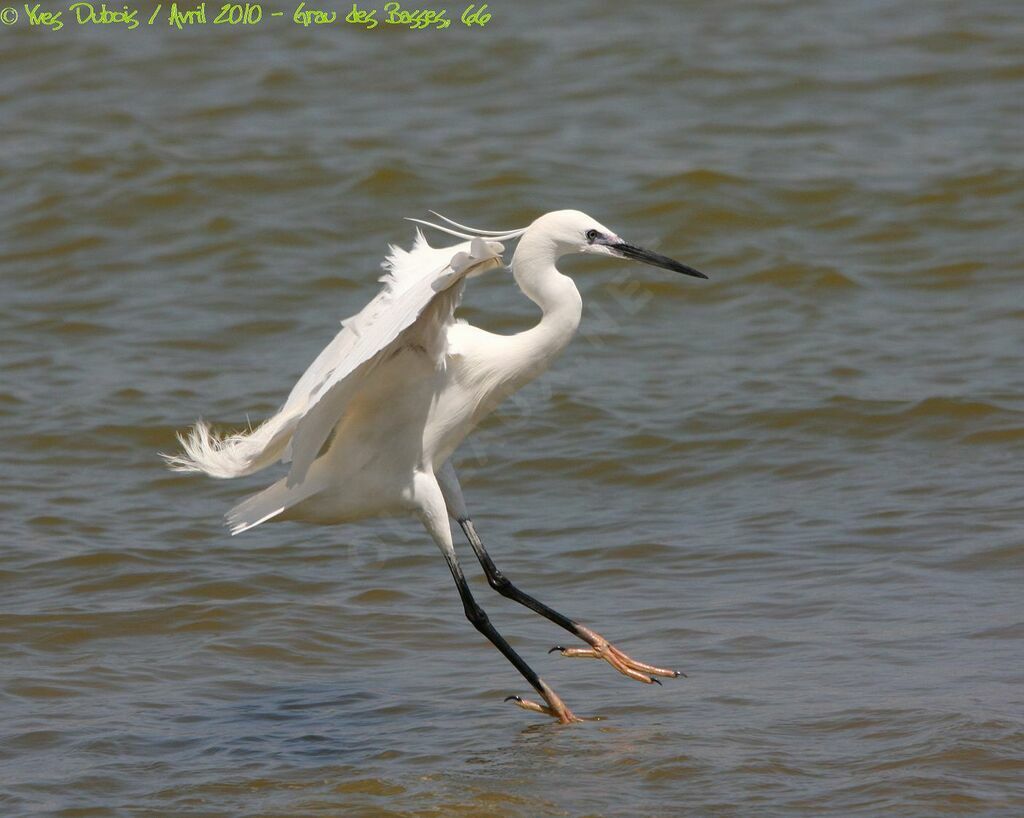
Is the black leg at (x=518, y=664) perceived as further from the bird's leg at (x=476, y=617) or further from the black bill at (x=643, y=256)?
the black bill at (x=643, y=256)

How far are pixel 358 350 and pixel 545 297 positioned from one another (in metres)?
0.90

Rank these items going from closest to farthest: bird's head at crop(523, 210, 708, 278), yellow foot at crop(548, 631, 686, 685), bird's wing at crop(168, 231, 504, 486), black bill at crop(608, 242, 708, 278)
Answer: bird's wing at crop(168, 231, 504, 486) → bird's head at crop(523, 210, 708, 278) → black bill at crop(608, 242, 708, 278) → yellow foot at crop(548, 631, 686, 685)

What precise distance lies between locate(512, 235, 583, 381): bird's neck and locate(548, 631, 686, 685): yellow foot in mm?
1112

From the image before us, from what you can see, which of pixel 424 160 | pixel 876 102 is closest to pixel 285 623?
pixel 424 160

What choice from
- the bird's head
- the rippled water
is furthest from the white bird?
the rippled water

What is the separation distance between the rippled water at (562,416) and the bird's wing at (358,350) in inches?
38.2

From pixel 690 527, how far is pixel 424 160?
5.79m

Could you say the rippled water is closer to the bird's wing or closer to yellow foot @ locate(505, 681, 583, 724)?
yellow foot @ locate(505, 681, 583, 724)

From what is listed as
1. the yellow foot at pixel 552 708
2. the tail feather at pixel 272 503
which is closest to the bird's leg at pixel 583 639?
the yellow foot at pixel 552 708

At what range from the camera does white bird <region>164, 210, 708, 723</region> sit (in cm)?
550

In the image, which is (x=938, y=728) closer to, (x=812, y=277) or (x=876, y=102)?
(x=812, y=277)

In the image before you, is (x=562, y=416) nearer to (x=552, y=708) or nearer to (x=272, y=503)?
(x=272, y=503)

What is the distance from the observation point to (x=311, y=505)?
5840mm

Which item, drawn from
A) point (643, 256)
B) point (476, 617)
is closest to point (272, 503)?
point (476, 617)
